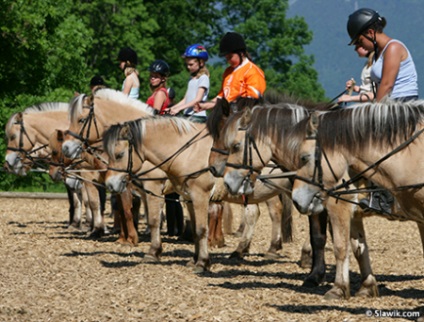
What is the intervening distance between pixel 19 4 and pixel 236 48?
17.9m

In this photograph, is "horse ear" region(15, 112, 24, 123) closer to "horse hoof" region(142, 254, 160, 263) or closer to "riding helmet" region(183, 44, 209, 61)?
"riding helmet" region(183, 44, 209, 61)

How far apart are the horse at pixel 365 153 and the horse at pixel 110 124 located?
4294mm

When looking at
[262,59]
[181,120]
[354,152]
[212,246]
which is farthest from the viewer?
[262,59]

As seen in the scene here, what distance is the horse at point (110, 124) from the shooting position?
12.7m

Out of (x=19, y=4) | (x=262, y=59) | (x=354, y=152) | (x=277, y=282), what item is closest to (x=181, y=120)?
(x=277, y=282)

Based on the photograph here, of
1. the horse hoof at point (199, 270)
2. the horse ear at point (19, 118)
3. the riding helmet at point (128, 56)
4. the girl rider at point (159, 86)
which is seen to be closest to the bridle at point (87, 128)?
the girl rider at point (159, 86)

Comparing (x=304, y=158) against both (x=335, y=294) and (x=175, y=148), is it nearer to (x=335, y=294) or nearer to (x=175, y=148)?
(x=335, y=294)

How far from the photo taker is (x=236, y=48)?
36.3ft

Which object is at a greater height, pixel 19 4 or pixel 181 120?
pixel 19 4

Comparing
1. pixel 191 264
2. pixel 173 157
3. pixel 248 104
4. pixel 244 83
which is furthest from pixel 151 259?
pixel 248 104

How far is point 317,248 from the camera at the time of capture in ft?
34.3

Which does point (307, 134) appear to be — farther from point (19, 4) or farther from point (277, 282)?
point (19, 4)

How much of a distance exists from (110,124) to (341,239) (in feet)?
16.3

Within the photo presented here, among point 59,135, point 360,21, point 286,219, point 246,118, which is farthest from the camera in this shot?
point 59,135
